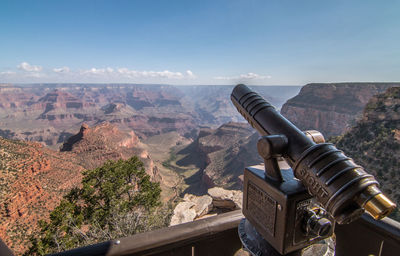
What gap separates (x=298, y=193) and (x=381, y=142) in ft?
85.2

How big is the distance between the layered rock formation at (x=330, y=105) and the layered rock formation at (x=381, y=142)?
24905 mm

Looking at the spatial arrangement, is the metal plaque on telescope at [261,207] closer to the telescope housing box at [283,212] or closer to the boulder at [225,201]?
the telescope housing box at [283,212]

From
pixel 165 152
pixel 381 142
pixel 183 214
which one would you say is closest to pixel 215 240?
pixel 183 214

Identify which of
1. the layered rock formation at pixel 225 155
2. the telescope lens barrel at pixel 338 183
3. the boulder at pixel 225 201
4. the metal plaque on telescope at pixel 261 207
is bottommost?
the layered rock formation at pixel 225 155

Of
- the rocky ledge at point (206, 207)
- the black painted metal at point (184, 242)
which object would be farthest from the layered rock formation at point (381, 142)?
the black painted metal at point (184, 242)

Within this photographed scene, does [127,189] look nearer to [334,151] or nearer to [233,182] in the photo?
[334,151]

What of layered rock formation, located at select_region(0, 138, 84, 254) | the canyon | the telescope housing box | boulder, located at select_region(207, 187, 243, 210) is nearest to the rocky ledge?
boulder, located at select_region(207, 187, 243, 210)

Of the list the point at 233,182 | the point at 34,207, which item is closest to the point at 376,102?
the point at 233,182

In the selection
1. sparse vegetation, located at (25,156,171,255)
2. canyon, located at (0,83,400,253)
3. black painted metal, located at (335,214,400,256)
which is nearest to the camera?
black painted metal, located at (335,214,400,256)

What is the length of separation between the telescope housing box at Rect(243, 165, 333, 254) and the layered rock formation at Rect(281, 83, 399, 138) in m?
57.4

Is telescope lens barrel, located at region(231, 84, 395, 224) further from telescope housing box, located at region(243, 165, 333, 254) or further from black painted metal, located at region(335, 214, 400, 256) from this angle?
black painted metal, located at region(335, 214, 400, 256)

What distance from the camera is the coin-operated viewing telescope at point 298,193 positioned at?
3.78 ft

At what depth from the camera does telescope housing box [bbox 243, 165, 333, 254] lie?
1390mm

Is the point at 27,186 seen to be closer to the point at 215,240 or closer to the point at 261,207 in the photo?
the point at 215,240
